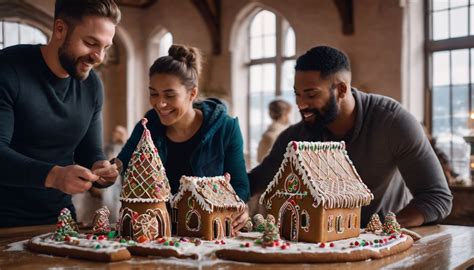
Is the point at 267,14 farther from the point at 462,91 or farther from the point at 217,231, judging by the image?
the point at 217,231

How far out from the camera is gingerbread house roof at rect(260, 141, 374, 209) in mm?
2145

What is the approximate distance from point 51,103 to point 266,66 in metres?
8.67

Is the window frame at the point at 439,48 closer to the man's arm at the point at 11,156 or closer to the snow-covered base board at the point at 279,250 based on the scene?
the snow-covered base board at the point at 279,250

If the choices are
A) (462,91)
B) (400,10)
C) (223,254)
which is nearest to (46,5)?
(400,10)

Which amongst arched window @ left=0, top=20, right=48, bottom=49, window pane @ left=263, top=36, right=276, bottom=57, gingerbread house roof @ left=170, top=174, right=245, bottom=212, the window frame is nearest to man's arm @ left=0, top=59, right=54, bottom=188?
gingerbread house roof @ left=170, top=174, right=245, bottom=212

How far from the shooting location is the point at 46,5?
1173cm

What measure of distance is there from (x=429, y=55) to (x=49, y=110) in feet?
23.3

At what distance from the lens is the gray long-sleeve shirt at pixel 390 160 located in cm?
271

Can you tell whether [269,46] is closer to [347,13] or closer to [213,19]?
[213,19]

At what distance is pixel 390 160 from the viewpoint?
9.26ft

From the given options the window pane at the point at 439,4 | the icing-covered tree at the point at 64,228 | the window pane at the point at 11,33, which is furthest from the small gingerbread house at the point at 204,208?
the window pane at the point at 11,33

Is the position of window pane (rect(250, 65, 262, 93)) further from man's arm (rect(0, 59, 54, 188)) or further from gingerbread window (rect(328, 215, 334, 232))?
gingerbread window (rect(328, 215, 334, 232))

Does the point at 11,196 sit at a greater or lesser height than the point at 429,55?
lesser

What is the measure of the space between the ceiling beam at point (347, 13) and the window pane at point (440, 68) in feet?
4.10
